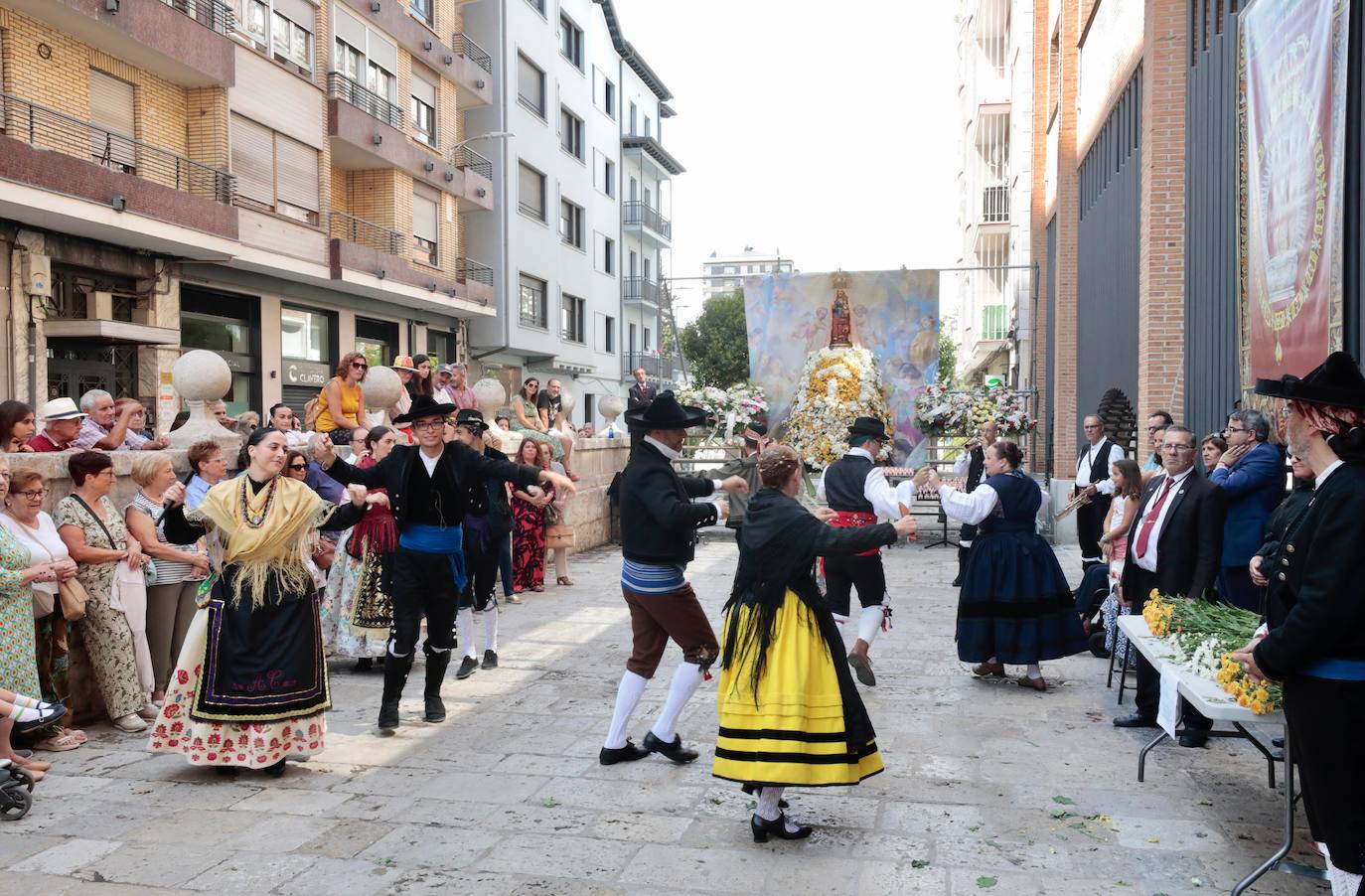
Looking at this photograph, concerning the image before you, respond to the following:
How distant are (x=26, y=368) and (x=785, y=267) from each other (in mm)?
144557

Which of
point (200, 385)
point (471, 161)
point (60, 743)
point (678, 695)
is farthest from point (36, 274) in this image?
point (471, 161)

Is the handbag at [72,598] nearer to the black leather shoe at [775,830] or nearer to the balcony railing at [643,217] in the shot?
the black leather shoe at [775,830]

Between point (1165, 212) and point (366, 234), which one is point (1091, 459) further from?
point (366, 234)

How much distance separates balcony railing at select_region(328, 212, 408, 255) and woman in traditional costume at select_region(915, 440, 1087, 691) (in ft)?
60.4

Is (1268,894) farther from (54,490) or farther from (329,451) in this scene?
(54,490)

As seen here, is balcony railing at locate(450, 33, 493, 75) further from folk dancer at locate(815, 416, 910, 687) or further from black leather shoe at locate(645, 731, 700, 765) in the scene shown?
black leather shoe at locate(645, 731, 700, 765)

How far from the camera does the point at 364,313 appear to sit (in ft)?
81.6

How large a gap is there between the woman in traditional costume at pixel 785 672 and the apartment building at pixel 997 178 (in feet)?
60.8

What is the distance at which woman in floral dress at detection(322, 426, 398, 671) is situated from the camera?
8172 mm

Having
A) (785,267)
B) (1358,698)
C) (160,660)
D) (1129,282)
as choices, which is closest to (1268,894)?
(1358,698)

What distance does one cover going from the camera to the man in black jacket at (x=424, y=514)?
670 centimetres

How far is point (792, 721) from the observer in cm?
478

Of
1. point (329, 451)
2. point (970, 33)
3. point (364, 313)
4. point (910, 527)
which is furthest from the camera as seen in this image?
point (970, 33)

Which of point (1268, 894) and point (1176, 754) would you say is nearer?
point (1268, 894)
